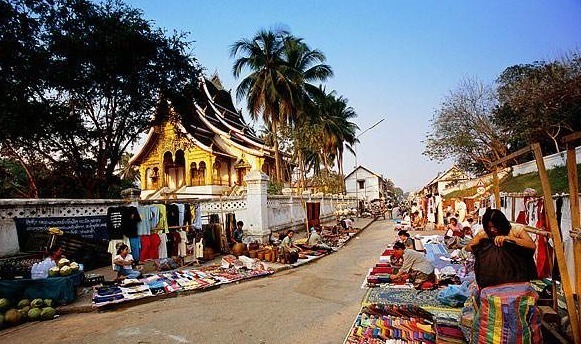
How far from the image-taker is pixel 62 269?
274 inches

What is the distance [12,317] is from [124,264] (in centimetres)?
251

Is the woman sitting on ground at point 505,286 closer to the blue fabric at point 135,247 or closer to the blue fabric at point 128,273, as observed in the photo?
the blue fabric at point 128,273

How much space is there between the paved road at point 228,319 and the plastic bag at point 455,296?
1.46 meters

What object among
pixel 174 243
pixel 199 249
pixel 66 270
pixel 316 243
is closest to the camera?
pixel 66 270

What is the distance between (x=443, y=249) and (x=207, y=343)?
29.6 feet

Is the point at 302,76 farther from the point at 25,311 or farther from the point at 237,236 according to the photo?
the point at 25,311

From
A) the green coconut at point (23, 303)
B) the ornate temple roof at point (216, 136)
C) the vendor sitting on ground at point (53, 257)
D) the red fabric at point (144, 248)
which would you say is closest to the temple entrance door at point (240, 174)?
the ornate temple roof at point (216, 136)

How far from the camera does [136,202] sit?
9.96 metres

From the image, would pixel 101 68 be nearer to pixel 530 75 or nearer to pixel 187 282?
pixel 187 282

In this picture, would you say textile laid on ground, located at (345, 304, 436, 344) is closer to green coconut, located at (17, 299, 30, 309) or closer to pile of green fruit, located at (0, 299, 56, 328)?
pile of green fruit, located at (0, 299, 56, 328)

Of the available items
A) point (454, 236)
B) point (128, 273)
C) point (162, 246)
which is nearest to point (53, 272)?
point (128, 273)

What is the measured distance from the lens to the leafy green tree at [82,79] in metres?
10.4

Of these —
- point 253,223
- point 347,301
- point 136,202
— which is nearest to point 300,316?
point 347,301

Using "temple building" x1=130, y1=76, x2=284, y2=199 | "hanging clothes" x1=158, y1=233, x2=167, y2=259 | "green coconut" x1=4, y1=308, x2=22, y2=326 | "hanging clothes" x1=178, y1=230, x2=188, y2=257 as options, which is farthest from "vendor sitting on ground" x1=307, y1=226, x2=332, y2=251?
"temple building" x1=130, y1=76, x2=284, y2=199
